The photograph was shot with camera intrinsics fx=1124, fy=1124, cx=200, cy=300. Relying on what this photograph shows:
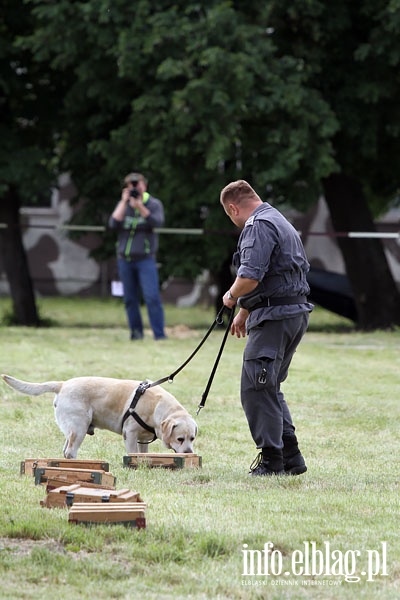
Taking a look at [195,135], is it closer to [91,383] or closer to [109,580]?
[91,383]

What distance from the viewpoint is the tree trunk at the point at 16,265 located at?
75.0 feet

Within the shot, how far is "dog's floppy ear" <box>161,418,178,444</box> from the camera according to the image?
765cm

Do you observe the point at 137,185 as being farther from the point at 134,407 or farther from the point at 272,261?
the point at 272,261

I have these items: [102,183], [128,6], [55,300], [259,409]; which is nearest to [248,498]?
[259,409]

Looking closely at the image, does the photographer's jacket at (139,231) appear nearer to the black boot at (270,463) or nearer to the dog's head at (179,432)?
the dog's head at (179,432)

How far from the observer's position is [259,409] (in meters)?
7.34

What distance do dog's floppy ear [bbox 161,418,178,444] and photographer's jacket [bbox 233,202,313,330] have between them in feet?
2.78

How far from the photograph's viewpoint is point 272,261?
7.35m

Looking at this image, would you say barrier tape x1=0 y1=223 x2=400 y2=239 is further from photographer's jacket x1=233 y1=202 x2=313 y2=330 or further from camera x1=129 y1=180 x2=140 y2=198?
photographer's jacket x1=233 y1=202 x2=313 y2=330

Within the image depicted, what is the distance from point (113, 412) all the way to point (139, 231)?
346 inches

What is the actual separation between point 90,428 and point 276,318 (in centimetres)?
165

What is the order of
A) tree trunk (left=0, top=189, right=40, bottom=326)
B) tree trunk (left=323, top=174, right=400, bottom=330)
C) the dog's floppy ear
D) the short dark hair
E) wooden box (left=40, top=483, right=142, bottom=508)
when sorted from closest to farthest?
wooden box (left=40, top=483, right=142, bottom=508) → the short dark hair → the dog's floppy ear → tree trunk (left=323, top=174, right=400, bottom=330) → tree trunk (left=0, top=189, right=40, bottom=326)

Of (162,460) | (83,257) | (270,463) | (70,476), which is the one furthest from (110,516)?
(83,257)

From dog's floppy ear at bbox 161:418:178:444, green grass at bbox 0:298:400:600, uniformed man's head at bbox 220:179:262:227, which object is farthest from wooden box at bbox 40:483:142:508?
uniformed man's head at bbox 220:179:262:227
